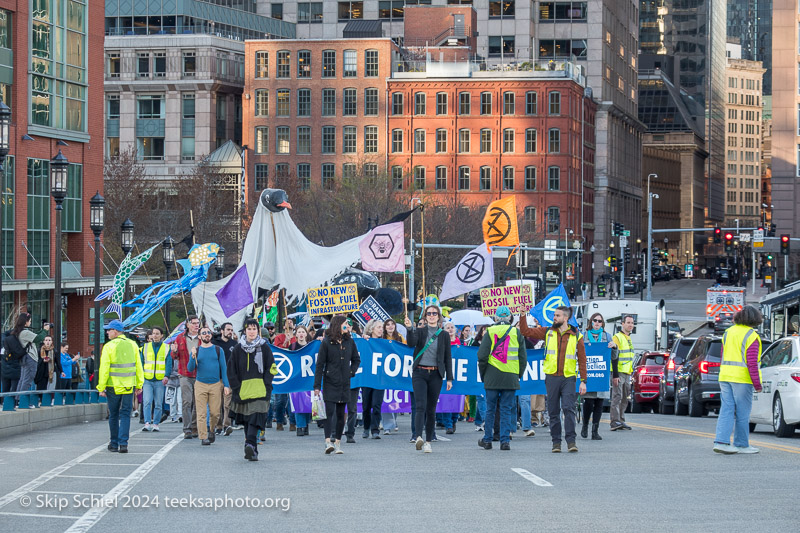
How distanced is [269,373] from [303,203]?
70.3m

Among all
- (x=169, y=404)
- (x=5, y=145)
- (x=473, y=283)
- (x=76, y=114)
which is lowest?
(x=169, y=404)

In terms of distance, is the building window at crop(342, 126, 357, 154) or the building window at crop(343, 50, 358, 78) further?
the building window at crop(342, 126, 357, 154)

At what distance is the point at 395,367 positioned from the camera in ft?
68.1

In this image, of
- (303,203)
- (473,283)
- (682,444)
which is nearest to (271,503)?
(682,444)

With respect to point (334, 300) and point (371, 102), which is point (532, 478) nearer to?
point (334, 300)

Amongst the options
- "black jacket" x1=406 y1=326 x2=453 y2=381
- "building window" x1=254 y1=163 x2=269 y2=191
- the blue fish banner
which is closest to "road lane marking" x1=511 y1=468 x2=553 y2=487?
"black jacket" x1=406 y1=326 x2=453 y2=381

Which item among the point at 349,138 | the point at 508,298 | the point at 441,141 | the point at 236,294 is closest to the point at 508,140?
the point at 441,141

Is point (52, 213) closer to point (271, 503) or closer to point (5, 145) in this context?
point (5, 145)

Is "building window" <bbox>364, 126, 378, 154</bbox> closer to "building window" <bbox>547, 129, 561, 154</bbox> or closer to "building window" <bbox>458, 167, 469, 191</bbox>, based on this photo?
"building window" <bbox>458, 167, 469, 191</bbox>

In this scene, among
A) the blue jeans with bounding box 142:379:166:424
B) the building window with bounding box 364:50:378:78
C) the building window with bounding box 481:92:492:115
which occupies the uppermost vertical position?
the building window with bounding box 364:50:378:78

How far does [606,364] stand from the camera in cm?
2033

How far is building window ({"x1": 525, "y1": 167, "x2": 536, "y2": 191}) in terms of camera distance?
4230 inches

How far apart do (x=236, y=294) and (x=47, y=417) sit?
3890 mm

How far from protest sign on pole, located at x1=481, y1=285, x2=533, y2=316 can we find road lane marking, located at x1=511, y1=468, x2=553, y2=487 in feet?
37.9
